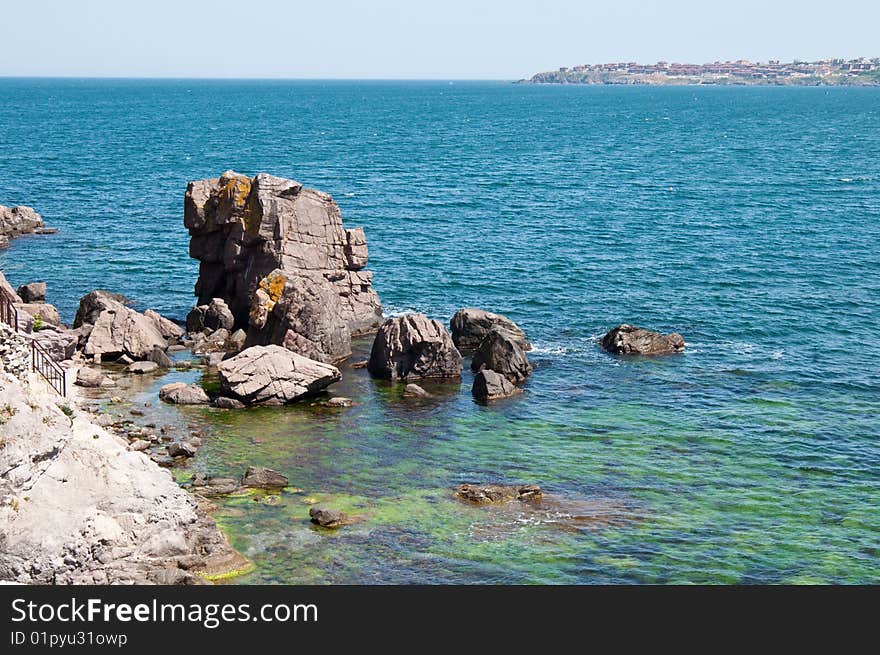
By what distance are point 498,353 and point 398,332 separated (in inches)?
234

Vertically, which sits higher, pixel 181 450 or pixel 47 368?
pixel 47 368

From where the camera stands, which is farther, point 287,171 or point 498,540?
point 287,171

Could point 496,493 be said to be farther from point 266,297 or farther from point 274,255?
point 274,255

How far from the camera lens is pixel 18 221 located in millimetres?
105188

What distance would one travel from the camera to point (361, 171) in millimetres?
158875

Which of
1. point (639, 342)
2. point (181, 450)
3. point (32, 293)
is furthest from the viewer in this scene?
point (32, 293)

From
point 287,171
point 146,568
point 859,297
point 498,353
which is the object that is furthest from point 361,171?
point 146,568

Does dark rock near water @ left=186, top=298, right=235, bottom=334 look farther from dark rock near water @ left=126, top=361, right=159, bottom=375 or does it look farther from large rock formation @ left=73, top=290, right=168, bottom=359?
dark rock near water @ left=126, top=361, right=159, bottom=375

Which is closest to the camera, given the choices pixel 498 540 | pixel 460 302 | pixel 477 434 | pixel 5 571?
pixel 5 571

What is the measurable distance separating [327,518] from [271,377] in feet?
54.6

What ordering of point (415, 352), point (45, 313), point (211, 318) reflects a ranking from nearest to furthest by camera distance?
point (415, 352) < point (45, 313) < point (211, 318)

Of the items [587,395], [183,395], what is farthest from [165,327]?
[587,395]

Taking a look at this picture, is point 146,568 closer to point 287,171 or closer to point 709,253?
point 709,253

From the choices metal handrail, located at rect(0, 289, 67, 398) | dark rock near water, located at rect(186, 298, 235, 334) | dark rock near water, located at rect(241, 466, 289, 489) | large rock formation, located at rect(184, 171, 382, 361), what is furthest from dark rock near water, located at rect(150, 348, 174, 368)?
dark rock near water, located at rect(241, 466, 289, 489)
